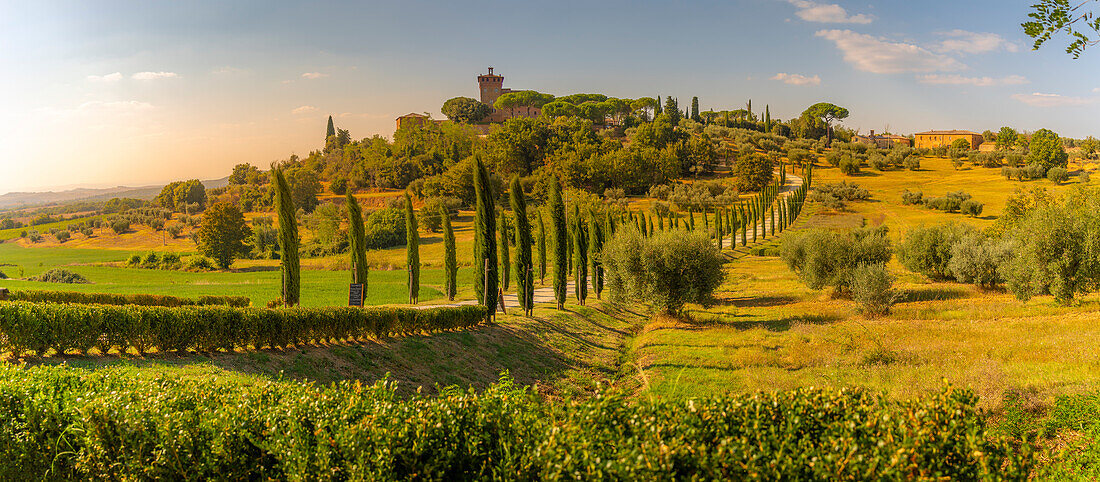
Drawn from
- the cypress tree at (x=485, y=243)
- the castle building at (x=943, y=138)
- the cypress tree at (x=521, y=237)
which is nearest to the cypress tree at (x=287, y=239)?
the cypress tree at (x=485, y=243)

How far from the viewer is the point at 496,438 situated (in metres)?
4.36

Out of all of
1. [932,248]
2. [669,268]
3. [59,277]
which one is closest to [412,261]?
[669,268]

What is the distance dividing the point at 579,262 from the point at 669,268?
304 inches

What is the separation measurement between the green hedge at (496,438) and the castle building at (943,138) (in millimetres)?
183529

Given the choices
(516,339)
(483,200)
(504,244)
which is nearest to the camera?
(516,339)

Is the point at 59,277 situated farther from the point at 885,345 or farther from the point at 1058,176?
the point at 1058,176

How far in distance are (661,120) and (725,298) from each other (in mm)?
94026

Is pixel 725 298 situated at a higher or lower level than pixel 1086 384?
lower

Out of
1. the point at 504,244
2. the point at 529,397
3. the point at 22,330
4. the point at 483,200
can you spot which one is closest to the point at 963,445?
the point at 529,397

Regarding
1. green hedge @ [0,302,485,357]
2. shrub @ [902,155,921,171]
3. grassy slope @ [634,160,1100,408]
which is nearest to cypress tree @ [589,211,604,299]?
grassy slope @ [634,160,1100,408]

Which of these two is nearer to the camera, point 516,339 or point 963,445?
point 963,445

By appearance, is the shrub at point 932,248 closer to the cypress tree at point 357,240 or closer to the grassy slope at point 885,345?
the grassy slope at point 885,345

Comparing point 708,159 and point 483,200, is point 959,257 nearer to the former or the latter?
point 483,200

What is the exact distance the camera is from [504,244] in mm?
25875
